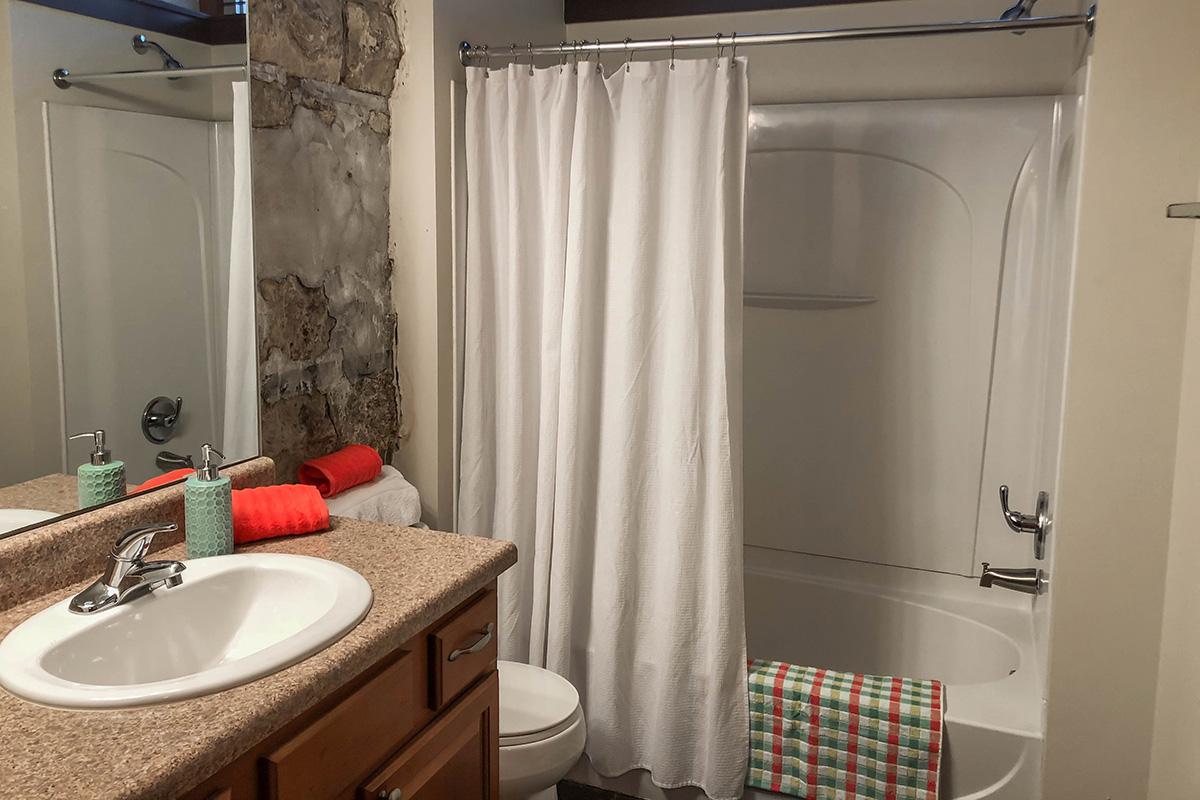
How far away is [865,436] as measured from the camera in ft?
10.1

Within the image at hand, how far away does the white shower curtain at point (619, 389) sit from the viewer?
91.6 inches

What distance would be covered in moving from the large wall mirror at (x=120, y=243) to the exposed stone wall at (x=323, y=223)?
0.43 feet

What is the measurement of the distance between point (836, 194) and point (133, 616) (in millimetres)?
2324

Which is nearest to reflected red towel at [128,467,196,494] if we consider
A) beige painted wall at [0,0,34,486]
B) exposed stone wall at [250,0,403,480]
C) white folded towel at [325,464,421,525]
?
beige painted wall at [0,0,34,486]

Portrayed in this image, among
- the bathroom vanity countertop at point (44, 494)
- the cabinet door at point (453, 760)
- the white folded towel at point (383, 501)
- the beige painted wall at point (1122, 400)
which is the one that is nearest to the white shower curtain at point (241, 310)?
the white folded towel at point (383, 501)

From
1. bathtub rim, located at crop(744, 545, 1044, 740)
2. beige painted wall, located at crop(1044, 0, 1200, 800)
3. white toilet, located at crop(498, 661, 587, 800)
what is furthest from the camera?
bathtub rim, located at crop(744, 545, 1044, 740)

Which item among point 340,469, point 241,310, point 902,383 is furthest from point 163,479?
point 902,383

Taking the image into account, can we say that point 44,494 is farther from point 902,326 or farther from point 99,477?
point 902,326

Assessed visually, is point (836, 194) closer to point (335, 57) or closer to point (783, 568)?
point (783, 568)

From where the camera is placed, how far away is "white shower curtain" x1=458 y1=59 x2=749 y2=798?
2.33m

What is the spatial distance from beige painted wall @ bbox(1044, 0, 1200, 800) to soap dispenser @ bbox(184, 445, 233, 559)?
1.70 m

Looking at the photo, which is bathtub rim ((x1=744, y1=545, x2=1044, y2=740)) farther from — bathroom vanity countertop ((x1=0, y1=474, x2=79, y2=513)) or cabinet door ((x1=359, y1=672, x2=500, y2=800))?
bathroom vanity countertop ((x1=0, y1=474, x2=79, y2=513))

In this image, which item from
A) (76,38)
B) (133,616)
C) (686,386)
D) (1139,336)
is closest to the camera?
(133,616)

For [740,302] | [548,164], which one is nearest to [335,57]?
[548,164]
